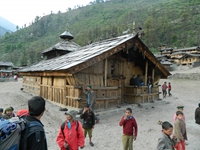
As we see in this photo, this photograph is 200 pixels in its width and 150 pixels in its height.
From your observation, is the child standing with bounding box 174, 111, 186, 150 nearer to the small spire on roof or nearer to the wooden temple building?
the wooden temple building

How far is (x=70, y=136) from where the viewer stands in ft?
12.4

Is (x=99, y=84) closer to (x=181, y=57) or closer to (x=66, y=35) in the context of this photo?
(x=66, y=35)

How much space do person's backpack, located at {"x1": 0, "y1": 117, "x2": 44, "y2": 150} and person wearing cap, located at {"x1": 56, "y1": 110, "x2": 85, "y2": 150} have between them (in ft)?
6.08

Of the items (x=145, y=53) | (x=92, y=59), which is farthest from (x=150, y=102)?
(x=92, y=59)

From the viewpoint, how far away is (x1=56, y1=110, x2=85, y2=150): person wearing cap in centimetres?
378

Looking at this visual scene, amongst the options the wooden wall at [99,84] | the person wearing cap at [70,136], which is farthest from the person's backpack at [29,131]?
the wooden wall at [99,84]

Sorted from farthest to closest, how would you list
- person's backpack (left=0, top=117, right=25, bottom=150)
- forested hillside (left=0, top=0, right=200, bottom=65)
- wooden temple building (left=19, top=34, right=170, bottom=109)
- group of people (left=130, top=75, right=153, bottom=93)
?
forested hillside (left=0, top=0, right=200, bottom=65) < group of people (left=130, top=75, right=153, bottom=93) < wooden temple building (left=19, top=34, right=170, bottom=109) < person's backpack (left=0, top=117, right=25, bottom=150)

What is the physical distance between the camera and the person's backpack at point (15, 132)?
1.80m

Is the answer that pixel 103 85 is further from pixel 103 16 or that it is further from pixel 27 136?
pixel 103 16

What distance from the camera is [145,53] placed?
11.5 metres

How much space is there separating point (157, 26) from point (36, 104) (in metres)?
86.3

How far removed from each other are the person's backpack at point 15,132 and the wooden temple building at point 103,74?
590 centimetres

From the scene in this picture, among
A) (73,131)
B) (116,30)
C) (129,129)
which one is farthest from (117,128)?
(116,30)

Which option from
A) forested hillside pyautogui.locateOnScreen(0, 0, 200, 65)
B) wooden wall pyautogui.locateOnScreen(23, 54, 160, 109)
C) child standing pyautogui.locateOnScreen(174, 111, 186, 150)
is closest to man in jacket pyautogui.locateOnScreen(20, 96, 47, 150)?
child standing pyautogui.locateOnScreen(174, 111, 186, 150)
